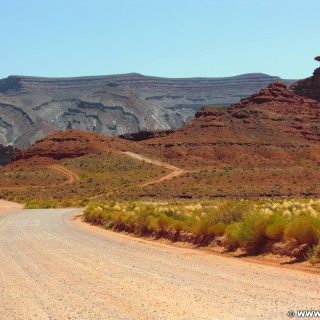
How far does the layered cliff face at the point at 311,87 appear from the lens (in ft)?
466

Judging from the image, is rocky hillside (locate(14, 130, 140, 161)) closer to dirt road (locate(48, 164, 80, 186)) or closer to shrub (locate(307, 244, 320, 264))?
dirt road (locate(48, 164, 80, 186))

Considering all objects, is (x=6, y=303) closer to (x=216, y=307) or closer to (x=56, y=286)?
(x=56, y=286)

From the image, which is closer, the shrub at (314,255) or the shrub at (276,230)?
the shrub at (314,255)

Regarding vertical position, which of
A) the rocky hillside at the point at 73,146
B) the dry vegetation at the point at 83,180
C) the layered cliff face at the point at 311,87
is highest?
the layered cliff face at the point at 311,87

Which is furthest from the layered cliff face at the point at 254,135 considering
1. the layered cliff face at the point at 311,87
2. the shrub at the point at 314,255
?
the shrub at the point at 314,255

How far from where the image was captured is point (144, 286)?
1070 centimetres

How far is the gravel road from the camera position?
840cm

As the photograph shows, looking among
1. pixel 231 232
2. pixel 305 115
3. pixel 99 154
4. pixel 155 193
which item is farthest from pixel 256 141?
pixel 231 232

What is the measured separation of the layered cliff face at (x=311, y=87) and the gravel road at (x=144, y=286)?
133021 mm

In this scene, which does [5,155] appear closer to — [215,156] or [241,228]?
[215,156]

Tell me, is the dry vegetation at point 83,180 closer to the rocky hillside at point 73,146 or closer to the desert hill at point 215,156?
the desert hill at point 215,156

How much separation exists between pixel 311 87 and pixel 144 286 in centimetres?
14170


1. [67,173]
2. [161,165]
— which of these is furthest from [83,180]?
[161,165]

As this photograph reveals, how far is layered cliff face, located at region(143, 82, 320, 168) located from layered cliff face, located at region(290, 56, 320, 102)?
18.5ft
